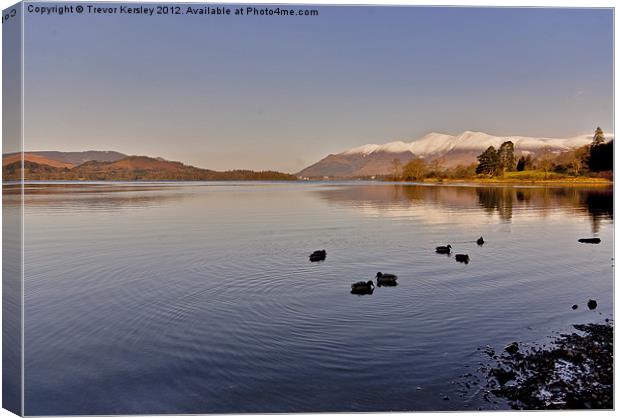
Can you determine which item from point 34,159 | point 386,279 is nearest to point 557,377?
point 386,279

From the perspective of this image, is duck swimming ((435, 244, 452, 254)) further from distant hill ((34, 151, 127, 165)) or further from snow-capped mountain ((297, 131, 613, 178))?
distant hill ((34, 151, 127, 165))

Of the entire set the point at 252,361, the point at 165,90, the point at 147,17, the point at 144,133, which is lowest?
the point at 252,361

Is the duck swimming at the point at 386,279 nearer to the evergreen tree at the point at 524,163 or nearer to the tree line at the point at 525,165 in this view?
the tree line at the point at 525,165

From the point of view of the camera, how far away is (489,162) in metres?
11.6

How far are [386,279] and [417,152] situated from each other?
3.03 metres

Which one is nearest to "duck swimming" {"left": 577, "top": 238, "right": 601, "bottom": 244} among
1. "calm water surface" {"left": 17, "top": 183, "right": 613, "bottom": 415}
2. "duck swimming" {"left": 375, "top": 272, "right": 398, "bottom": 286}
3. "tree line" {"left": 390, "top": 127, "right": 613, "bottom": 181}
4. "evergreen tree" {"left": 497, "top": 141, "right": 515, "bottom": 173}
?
"calm water surface" {"left": 17, "top": 183, "right": 613, "bottom": 415}

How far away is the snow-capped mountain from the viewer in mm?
10375

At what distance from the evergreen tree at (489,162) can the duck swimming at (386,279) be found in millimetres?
3126

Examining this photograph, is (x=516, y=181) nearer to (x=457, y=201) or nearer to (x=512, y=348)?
(x=512, y=348)

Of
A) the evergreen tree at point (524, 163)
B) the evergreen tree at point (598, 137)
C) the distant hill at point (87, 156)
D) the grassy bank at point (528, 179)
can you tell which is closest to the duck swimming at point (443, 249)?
the grassy bank at point (528, 179)

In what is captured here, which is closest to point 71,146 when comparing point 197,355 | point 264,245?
point 197,355

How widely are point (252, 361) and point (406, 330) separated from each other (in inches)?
108

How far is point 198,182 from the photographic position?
35.9 feet

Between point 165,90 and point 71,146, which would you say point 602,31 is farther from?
point 71,146
